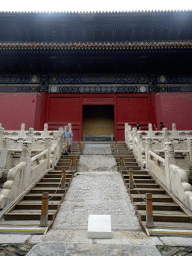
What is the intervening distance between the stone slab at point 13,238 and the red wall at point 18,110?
362 inches

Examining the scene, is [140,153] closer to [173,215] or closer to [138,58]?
[173,215]

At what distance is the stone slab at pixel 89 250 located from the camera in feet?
6.92

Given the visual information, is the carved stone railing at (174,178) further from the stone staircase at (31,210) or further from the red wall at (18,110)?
the red wall at (18,110)

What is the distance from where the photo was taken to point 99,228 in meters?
2.60

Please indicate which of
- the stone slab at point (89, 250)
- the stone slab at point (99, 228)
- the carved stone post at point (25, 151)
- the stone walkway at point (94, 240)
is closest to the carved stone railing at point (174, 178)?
the stone walkway at point (94, 240)

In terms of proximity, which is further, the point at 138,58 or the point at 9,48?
the point at 138,58

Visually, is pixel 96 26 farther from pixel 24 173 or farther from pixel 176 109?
pixel 24 173

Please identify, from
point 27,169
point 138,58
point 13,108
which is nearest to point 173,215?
point 27,169

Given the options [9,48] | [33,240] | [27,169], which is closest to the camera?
[33,240]

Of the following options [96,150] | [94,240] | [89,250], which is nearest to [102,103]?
[96,150]

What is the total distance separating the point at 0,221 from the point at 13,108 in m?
9.62

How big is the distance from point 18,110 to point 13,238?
10119 millimetres

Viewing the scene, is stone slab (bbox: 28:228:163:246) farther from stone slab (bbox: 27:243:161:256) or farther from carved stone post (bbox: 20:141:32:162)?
carved stone post (bbox: 20:141:32:162)

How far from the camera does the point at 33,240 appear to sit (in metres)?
2.49
